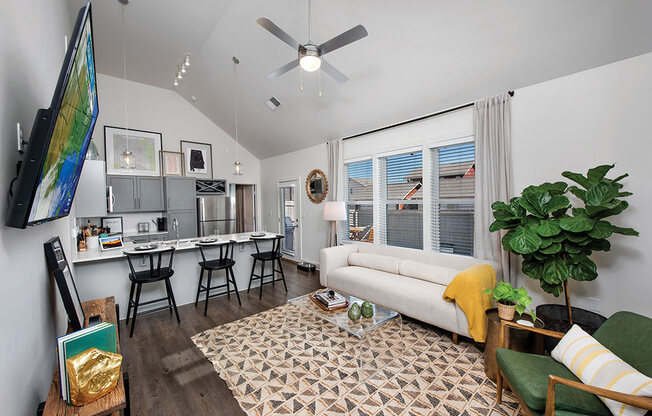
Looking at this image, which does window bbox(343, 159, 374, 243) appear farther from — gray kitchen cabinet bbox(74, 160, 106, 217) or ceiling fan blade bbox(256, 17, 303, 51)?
gray kitchen cabinet bbox(74, 160, 106, 217)

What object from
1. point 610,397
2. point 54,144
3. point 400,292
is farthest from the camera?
point 400,292

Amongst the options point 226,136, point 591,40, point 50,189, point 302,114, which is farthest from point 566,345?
point 226,136

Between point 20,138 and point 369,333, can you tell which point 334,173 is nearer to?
point 369,333

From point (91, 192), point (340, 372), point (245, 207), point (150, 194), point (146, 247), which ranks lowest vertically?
point (340, 372)

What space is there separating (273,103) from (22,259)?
4431 millimetres

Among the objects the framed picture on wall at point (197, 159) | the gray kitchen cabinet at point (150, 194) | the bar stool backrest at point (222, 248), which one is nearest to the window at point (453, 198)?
the bar stool backrest at point (222, 248)

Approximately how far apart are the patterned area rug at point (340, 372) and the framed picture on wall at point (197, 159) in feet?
14.7

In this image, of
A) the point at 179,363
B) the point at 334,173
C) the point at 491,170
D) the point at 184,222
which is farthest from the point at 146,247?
the point at 491,170

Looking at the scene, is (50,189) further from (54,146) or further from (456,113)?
(456,113)

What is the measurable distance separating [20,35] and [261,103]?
4.21 metres

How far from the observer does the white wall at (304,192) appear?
571 cm

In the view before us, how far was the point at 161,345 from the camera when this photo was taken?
2.78 metres

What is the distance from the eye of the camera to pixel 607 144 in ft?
8.31

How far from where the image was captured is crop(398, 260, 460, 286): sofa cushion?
3.23m
